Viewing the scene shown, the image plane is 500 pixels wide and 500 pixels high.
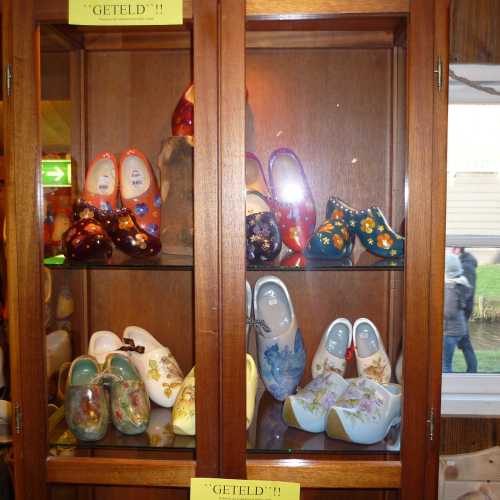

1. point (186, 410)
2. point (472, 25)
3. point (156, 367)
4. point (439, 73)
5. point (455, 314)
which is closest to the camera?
point (439, 73)

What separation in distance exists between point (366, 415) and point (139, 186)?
2.18 ft

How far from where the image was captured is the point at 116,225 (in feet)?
4.13

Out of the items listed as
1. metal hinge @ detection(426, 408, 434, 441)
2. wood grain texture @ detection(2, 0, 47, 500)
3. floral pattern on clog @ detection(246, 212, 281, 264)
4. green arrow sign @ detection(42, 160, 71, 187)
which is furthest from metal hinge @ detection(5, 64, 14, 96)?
metal hinge @ detection(426, 408, 434, 441)

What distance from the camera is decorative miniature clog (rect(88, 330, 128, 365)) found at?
50.9 inches

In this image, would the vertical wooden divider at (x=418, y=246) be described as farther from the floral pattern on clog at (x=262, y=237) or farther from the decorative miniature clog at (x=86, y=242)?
the decorative miniature clog at (x=86, y=242)

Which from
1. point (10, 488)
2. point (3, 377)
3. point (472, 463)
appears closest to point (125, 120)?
point (3, 377)

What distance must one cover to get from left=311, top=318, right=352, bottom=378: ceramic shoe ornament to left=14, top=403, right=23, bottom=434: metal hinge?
1.96 ft

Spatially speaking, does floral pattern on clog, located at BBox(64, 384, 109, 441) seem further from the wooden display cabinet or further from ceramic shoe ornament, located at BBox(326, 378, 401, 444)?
ceramic shoe ornament, located at BBox(326, 378, 401, 444)

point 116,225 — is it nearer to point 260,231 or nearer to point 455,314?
point 260,231

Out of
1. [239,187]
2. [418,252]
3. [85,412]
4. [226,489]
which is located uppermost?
[239,187]

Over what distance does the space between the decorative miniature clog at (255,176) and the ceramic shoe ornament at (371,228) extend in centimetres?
14

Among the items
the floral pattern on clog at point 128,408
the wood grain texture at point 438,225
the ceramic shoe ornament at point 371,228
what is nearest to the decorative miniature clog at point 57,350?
the floral pattern on clog at point 128,408

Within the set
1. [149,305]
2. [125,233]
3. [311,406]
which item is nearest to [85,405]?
[149,305]

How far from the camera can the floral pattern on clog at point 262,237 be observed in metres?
1.17
